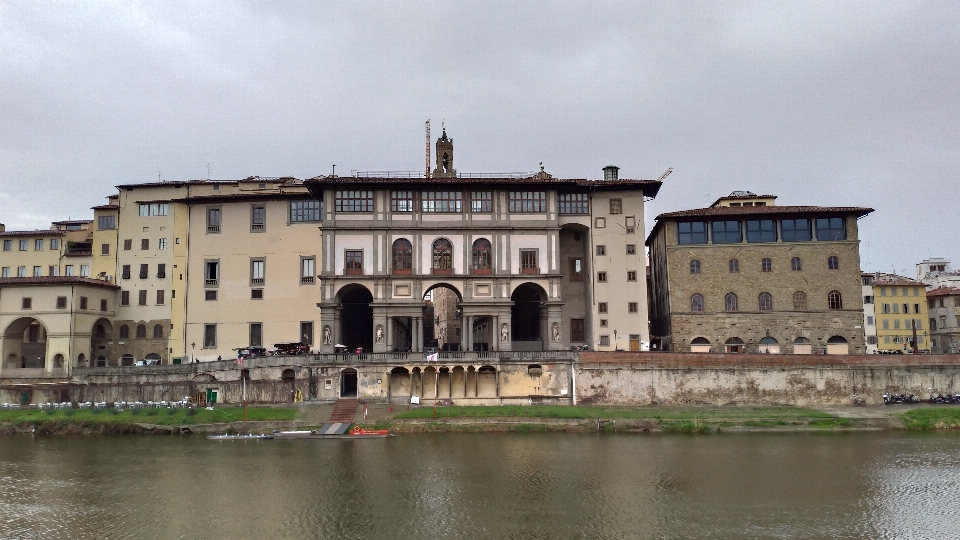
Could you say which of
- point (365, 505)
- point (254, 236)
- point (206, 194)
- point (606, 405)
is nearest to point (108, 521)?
point (365, 505)

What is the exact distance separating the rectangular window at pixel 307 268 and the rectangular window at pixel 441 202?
12.8 meters

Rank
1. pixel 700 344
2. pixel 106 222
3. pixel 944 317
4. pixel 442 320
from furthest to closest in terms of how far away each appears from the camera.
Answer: pixel 442 320 → pixel 944 317 → pixel 106 222 → pixel 700 344

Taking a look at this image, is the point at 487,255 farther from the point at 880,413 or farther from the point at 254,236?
the point at 880,413

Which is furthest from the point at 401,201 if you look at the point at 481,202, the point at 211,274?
the point at 211,274

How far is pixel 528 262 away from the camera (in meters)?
64.2

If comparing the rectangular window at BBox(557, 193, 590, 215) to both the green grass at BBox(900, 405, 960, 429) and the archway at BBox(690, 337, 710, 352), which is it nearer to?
the archway at BBox(690, 337, 710, 352)

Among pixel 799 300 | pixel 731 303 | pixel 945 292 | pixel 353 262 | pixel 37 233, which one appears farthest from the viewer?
pixel 945 292

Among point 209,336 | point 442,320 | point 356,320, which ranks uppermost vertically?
point 442,320

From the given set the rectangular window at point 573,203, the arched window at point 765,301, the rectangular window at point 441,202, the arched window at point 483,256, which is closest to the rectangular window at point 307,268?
the rectangular window at point 441,202

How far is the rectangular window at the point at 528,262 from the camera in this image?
6406 centimetres

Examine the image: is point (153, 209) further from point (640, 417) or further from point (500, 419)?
point (640, 417)

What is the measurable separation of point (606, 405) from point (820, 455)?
1874 centimetres

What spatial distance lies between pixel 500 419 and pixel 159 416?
25.2m

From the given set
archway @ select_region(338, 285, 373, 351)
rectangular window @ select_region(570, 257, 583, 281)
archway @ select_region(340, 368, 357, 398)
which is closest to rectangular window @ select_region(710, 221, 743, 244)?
rectangular window @ select_region(570, 257, 583, 281)
